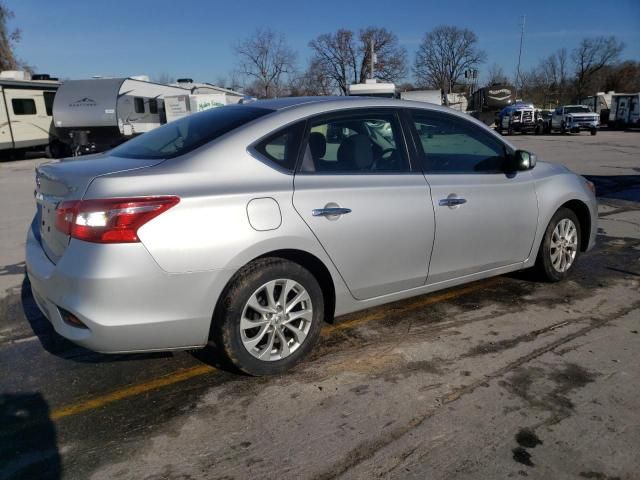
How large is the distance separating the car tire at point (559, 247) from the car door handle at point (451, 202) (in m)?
1.17

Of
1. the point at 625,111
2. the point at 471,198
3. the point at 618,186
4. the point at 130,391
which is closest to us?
the point at 130,391

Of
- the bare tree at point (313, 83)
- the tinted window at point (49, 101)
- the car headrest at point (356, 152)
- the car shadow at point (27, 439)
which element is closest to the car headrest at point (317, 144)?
the car headrest at point (356, 152)

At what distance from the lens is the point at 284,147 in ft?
10.4

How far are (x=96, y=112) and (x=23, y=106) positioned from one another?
291 cm

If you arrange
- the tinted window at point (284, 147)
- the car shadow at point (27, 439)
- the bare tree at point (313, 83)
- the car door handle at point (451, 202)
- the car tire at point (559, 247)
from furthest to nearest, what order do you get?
the bare tree at point (313, 83) < the car tire at point (559, 247) < the car door handle at point (451, 202) < the tinted window at point (284, 147) < the car shadow at point (27, 439)

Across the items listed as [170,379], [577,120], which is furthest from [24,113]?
[577,120]

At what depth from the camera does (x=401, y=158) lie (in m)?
3.63

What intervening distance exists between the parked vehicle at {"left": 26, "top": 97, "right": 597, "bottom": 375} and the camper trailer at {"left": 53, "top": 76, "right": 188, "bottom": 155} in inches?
741

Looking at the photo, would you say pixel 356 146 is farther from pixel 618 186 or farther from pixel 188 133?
pixel 618 186

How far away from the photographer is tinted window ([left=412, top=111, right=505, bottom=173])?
12.4 feet

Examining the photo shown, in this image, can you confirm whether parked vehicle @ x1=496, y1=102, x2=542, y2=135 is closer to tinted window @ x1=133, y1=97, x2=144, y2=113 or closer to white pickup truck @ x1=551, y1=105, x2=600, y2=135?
white pickup truck @ x1=551, y1=105, x2=600, y2=135

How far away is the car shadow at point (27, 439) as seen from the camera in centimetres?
237

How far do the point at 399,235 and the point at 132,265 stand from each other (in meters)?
1.72

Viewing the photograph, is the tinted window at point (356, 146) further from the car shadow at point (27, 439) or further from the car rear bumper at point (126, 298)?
the car shadow at point (27, 439)
